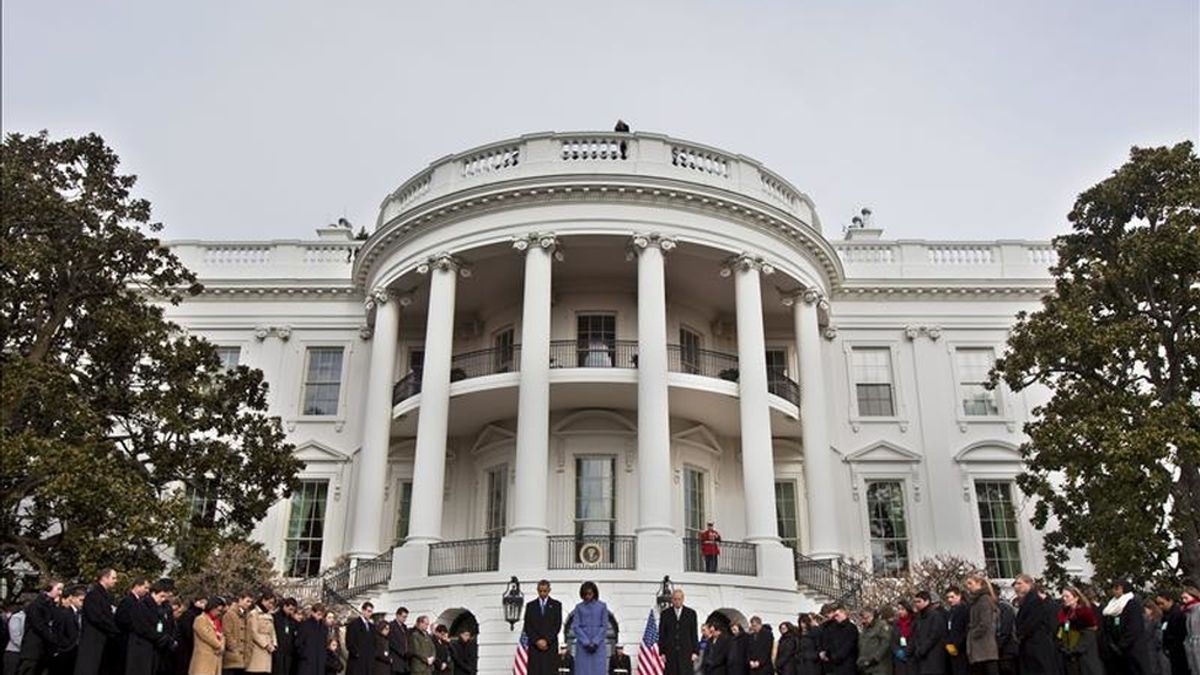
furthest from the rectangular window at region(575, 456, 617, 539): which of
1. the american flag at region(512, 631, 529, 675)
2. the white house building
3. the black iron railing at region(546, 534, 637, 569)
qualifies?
the american flag at region(512, 631, 529, 675)

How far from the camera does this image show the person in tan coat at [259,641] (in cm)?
939

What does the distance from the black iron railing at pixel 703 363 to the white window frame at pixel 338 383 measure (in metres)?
8.88

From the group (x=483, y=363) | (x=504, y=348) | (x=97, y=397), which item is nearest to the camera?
(x=97, y=397)

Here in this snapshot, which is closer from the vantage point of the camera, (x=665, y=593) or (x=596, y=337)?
(x=665, y=593)

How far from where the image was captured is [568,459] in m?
21.1

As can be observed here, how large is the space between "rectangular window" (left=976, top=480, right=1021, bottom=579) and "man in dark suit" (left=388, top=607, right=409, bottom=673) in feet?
52.4

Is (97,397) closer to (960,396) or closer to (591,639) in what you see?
(591,639)

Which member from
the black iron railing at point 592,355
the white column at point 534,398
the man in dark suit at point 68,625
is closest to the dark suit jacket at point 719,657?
the white column at point 534,398

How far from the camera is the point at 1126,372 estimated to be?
15844mm

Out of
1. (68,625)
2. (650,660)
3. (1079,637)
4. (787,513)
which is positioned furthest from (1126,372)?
(68,625)

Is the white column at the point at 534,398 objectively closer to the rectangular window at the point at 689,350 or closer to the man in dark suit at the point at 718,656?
the rectangular window at the point at 689,350

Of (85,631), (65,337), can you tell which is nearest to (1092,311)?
(85,631)

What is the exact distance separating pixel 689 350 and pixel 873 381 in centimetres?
544

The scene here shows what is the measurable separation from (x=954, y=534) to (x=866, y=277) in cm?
729
